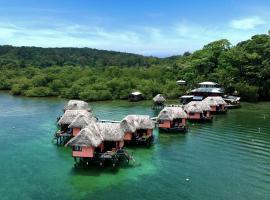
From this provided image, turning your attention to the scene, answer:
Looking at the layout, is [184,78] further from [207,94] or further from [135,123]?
[135,123]

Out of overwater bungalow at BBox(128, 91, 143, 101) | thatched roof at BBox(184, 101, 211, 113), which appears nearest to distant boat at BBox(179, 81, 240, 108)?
overwater bungalow at BBox(128, 91, 143, 101)

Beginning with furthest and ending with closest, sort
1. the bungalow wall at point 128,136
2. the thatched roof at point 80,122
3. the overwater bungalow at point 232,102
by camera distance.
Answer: the overwater bungalow at point 232,102, the thatched roof at point 80,122, the bungalow wall at point 128,136

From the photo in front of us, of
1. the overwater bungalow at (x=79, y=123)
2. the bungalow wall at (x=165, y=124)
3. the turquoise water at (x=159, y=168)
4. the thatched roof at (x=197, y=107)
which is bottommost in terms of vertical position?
the turquoise water at (x=159, y=168)

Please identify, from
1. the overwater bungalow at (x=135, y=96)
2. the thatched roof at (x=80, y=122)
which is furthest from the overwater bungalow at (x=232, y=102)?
the thatched roof at (x=80, y=122)

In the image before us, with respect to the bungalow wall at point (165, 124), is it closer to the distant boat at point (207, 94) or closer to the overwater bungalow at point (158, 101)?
the overwater bungalow at point (158, 101)

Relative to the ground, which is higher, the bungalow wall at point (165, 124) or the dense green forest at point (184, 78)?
the dense green forest at point (184, 78)

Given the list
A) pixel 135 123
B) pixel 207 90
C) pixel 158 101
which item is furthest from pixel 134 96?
pixel 135 123

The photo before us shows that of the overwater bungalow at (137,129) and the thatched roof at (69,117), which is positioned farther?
the thatched roof at (69,117)
